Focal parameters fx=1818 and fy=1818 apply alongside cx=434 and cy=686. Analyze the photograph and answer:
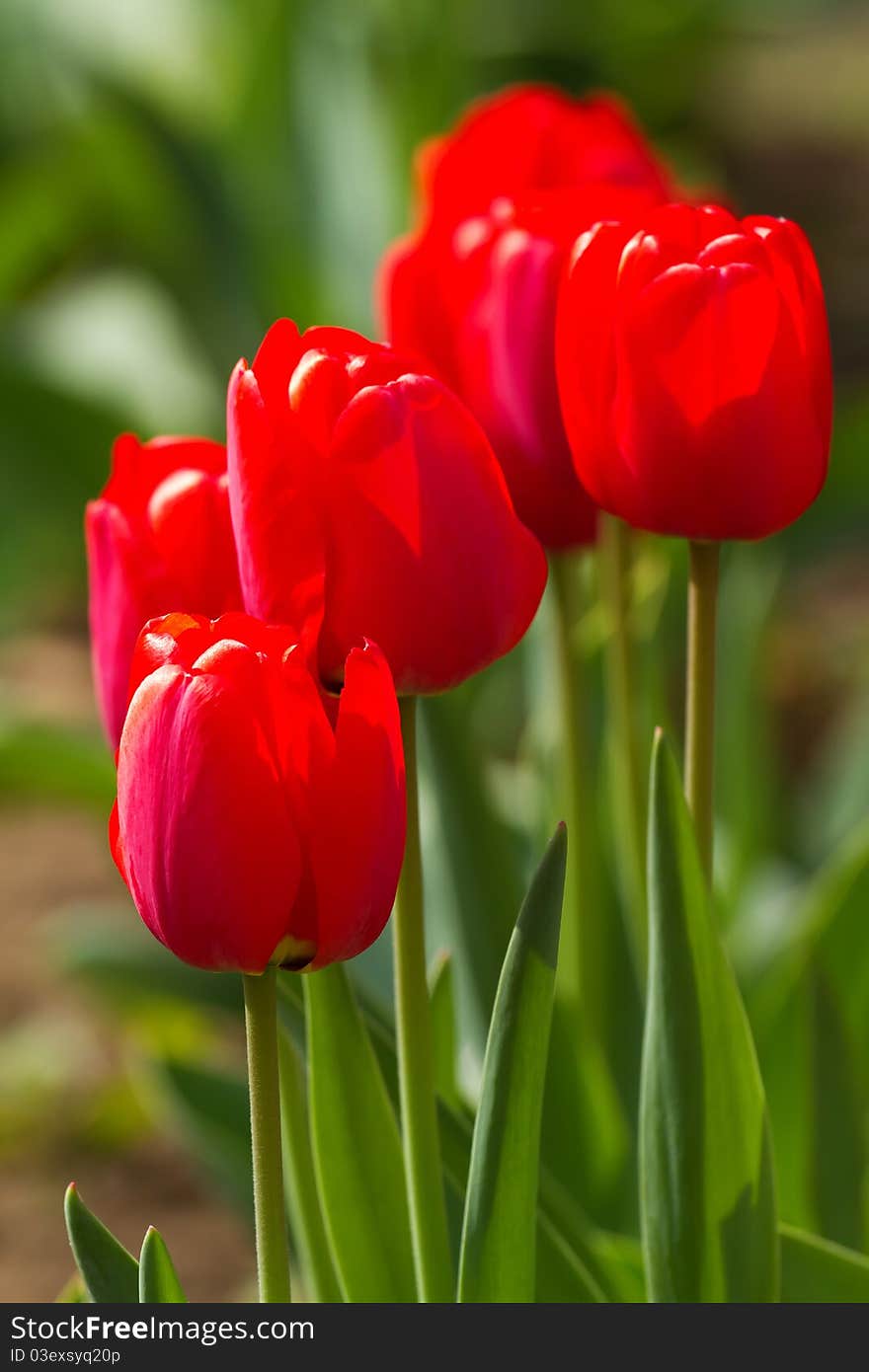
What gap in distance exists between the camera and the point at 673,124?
3887mm

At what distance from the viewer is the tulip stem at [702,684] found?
570mm

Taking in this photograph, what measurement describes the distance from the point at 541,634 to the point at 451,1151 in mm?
634

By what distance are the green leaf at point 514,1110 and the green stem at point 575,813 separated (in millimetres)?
188

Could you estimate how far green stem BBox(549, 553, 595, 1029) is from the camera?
76 centimetres

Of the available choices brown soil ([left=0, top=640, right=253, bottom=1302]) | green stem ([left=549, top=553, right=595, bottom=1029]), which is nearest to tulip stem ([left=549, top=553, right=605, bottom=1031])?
green stem ([left=549, top=553, right=595, bottom=1029])

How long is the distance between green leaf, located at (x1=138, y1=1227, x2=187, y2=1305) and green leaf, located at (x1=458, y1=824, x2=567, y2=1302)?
9 cm

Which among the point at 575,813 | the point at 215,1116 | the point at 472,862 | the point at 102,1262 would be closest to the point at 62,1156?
the point at 215,1116

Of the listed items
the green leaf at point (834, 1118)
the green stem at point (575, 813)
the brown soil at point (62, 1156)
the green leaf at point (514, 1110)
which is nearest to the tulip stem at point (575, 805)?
the green stem at point (575, 813)

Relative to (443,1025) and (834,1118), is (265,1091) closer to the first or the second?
(443,1025)

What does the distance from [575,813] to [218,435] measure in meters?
1.57

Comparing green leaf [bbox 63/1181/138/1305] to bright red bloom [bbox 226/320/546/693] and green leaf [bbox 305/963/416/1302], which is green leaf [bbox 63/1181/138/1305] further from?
bright red bloom [bbox 226/320/546/693]

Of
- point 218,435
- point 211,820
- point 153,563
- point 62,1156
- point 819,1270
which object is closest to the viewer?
point 211,820

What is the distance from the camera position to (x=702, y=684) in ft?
1.91

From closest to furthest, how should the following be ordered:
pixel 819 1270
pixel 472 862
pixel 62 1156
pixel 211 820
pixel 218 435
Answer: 1. pixel 211 820
2. pixel 819 1270
3. pixel 472 862
4. pixel 62 1156
5. pixel 218 435
